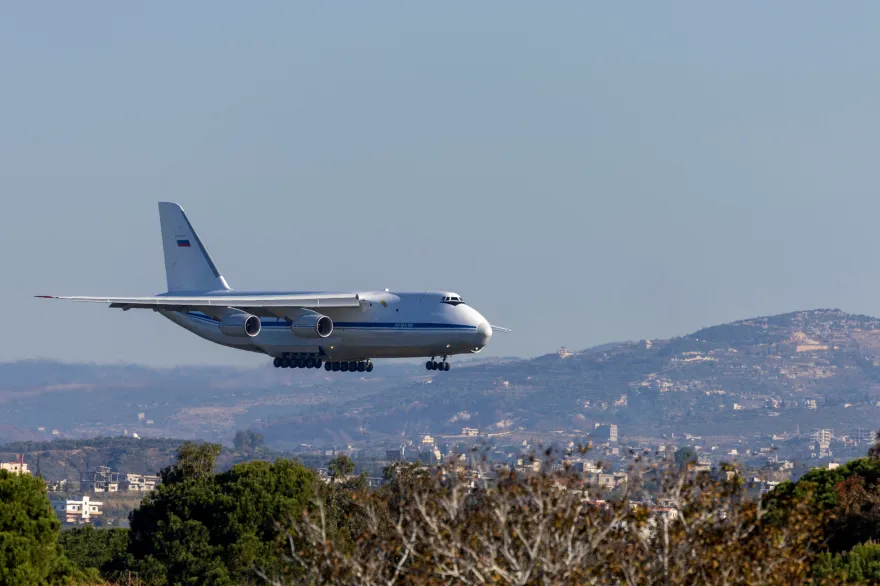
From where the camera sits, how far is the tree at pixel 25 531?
1485 inches

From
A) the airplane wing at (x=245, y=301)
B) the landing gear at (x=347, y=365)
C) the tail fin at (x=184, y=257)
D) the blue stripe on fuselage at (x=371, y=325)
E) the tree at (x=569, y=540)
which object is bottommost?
the tree at (x=569, y=540)

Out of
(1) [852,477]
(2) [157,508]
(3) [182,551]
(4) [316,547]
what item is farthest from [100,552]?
(4) [316,547]

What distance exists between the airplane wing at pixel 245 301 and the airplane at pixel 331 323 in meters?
0.03

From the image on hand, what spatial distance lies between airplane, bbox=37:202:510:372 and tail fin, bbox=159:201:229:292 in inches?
116

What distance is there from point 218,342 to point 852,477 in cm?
3081

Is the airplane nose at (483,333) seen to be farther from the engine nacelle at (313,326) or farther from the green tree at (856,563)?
the green tree at (856,563)

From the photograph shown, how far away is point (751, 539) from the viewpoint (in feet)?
63.6

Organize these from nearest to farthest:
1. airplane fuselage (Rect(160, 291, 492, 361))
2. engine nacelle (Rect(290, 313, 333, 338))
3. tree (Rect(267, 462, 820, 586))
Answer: tree (Rect(267, 462, 820, 586)) < airplane fuselage (Rect(160, 291, 492, 361)) < engine nacelle (Rect(290, 313, 333, 338))

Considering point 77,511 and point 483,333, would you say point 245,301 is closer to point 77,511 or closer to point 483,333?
point 483,333

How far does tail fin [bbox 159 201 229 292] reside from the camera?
72812mm

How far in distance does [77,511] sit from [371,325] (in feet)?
403

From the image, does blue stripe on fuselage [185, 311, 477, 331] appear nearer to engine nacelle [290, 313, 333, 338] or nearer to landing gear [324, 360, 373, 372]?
engine nacelle [290, 313, 333, 338]

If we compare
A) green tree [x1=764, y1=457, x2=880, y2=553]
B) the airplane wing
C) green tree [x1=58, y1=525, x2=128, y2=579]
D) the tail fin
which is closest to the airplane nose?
the airplane wing

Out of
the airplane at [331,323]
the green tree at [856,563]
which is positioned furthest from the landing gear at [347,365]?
the green tree at [856,563]
